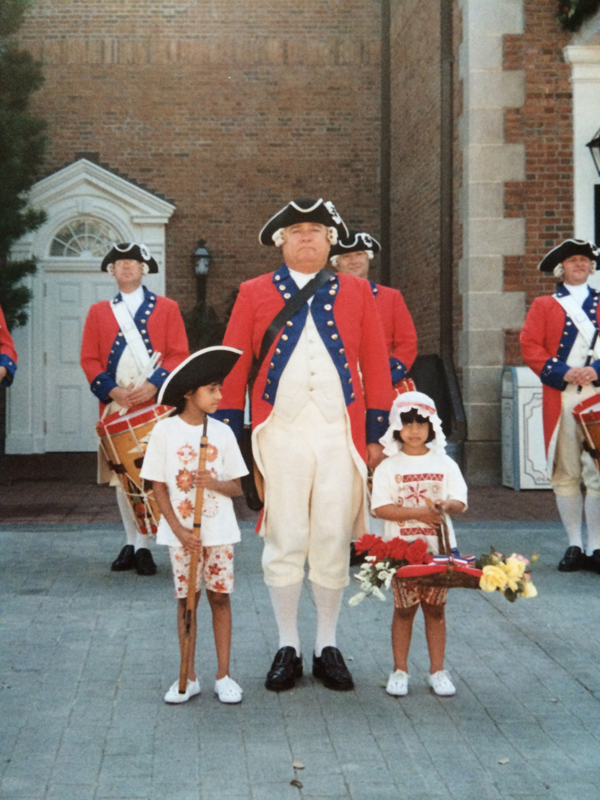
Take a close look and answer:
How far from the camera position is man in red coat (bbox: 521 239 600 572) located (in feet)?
20.0

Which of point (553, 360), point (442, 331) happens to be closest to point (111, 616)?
point (553, 360)

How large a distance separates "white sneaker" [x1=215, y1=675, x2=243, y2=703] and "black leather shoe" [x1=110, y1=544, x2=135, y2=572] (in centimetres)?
242

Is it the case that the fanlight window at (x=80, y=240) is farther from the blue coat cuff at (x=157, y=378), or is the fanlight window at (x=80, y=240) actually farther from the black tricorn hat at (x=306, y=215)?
the black tricorn hat at (x=306, y=215)

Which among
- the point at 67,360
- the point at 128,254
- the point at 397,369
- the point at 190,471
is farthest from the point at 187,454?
the point at 67,360

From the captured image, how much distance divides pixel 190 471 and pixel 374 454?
0.71m

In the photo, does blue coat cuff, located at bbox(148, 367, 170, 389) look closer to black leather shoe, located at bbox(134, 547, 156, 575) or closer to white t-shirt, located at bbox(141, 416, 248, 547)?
black leather shoe, located at bbox(134, 547, 156, 575)

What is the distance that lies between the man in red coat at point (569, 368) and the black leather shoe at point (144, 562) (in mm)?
2362

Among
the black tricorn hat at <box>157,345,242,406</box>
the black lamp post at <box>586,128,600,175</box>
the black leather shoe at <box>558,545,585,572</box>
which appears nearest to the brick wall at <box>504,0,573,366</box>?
the black lamp post at <box>586,128,600,175</box>

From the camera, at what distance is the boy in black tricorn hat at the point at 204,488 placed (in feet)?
12.4

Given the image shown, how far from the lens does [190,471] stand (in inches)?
149

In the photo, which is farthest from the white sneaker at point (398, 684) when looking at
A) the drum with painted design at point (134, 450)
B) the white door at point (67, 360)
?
the white door at point (67, 360)

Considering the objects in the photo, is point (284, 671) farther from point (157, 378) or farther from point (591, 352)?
point (591, 352)

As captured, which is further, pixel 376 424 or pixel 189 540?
pixel 376 424

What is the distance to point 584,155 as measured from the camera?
9789 mm
